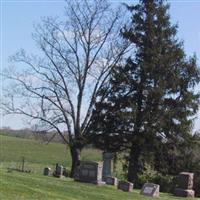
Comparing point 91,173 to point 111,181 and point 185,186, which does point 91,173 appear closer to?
point 111,181

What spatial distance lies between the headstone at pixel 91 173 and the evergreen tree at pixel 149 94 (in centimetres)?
755

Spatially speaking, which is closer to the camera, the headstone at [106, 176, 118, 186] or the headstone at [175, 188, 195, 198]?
the headstone at [175, 188, 195, 198]

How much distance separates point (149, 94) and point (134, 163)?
4636 millimetres

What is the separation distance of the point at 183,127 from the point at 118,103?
434 cm

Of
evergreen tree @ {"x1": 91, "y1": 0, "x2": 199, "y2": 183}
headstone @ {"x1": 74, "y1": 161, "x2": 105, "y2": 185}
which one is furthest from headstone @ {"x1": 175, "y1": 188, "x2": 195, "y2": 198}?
evergreen tree @ {"x1": 91, "y1": 0, "x2": 199, "y2": 183}

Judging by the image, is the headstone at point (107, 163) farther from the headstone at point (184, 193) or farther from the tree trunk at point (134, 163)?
the headstone at point (184, 193)

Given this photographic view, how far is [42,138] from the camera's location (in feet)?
139

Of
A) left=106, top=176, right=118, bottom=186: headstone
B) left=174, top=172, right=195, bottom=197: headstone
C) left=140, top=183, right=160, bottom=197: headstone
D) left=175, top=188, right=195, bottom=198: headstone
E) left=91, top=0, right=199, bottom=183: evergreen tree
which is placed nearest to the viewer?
left=140, top=183, right=160, bottom=197: headstone

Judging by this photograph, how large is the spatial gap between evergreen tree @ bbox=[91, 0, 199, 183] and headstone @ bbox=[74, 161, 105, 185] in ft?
24.8

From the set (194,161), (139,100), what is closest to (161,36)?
(139,100)

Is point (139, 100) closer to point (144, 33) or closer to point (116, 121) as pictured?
point (116, 121)

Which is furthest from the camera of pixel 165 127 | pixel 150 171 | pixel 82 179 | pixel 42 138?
pixel 42 138

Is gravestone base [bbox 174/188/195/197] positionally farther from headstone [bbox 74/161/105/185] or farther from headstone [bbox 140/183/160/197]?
headstone [bbox 74/161/105/185]

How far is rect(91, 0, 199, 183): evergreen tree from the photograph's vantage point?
36312 mm
